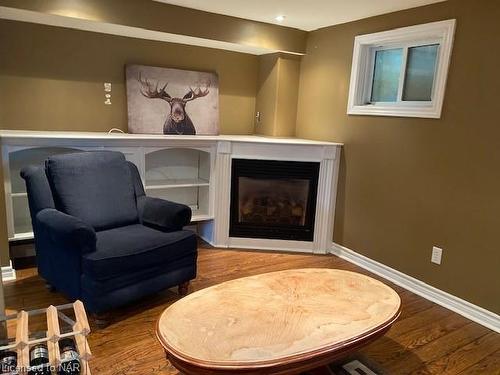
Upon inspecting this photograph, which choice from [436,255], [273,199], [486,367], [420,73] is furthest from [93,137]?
[486,367]

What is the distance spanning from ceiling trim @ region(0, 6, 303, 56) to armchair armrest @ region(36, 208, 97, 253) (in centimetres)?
154

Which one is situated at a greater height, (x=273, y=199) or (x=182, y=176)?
(x=182, y=176)

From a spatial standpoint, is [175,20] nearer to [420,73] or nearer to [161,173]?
[161,173]

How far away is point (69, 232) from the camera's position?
2119 millimetres

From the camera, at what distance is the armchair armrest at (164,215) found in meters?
2.62

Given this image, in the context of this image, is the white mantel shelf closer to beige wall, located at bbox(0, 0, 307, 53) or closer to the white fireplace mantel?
the white fireplace mantel

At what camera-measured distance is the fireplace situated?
353cm

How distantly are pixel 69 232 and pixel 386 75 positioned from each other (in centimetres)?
280

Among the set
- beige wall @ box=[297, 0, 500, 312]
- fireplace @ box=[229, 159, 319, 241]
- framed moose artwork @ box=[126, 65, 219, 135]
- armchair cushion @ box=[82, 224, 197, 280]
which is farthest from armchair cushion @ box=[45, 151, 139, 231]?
beige wall @ box=[297, 0, 500, 312]

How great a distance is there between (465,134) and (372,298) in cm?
144

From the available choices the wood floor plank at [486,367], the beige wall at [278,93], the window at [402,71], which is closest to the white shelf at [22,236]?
the beige wall at [278,93]

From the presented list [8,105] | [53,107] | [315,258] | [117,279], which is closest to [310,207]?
[315,258]

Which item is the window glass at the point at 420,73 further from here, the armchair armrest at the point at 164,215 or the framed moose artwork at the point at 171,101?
the armchair armrest at the point at 164,215

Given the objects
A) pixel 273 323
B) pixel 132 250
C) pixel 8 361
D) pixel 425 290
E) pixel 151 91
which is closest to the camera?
pixel 8 361
